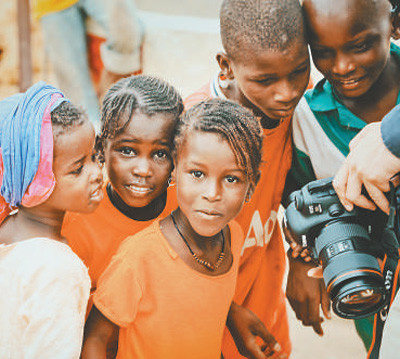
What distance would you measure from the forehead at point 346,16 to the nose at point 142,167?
2.23 feet

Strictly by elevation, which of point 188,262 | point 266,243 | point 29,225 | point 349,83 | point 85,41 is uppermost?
point 349,83

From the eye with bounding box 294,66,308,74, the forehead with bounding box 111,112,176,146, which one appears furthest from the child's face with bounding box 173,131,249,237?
the eye with bounding box 294,66,308,74

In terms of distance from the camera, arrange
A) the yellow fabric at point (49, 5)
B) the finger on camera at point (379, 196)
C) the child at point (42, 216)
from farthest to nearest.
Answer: the yellow fabric at point (49, 5)
the finger on camera at point (379, 196)
the child at point (42, 216)

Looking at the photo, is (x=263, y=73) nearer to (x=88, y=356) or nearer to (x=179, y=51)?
(x=88, y=356)

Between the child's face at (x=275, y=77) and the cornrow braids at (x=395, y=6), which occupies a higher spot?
the cornrow braids at (x=395, y=6)

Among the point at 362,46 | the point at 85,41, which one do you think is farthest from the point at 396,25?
the point at 85,41

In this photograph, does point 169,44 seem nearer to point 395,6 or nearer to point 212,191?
point 395,6

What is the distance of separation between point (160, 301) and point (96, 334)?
7.3 inches

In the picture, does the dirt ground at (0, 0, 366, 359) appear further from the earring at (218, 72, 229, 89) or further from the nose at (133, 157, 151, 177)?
the nose at (133, 157, 151, 177)

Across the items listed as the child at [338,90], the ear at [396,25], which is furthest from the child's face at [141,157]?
the ear at [396,25]

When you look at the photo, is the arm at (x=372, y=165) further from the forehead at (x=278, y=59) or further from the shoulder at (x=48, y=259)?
the shoulder at (x=48, y=259)

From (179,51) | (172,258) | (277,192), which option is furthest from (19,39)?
(172,258)

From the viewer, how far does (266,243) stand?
193cm

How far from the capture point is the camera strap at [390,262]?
45.5 inches
